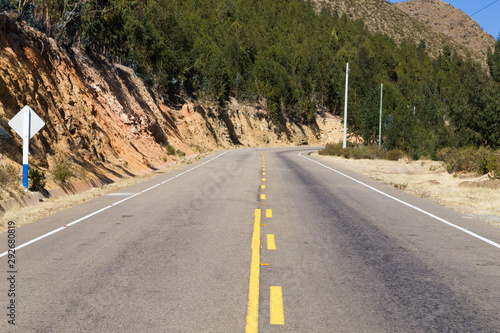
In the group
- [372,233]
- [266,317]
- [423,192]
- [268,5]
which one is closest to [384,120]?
[423,192]

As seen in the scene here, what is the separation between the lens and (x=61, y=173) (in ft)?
50.6

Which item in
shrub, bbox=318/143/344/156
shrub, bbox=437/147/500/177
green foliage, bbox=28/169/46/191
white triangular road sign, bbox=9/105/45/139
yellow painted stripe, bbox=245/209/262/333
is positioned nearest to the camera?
yellow painted stripe, bbox=245/209/262/333

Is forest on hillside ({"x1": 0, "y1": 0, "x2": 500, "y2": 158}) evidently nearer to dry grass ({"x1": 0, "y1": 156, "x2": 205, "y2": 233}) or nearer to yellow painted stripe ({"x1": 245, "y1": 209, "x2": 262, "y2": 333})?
dry grass ({"x1": 0, "y1": 156, "x2": 205, "y2": 233})

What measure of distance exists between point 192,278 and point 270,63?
81177mm

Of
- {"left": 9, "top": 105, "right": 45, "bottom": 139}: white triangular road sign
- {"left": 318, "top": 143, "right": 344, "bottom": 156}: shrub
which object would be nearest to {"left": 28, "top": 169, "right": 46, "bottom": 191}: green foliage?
{"left": 9, "top": 105, "right": 45, "bottom": 139}: white triangular road sign

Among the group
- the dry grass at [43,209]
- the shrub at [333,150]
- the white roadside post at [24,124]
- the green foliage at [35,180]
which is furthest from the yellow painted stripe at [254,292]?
the shrub at [333,150]

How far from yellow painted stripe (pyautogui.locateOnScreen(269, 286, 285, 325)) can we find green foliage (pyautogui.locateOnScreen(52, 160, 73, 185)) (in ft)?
41.5

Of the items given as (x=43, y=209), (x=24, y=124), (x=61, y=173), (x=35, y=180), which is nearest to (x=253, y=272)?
(x=43, y=209)

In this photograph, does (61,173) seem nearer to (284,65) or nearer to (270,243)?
(270,243)

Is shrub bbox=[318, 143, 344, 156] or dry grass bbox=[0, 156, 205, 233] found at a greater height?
shrub bbox=[318, 143, 344, 156]

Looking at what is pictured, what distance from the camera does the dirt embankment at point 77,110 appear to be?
57.3ft

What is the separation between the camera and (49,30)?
26656mm

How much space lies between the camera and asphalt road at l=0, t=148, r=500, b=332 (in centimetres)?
427

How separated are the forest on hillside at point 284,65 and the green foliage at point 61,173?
382 inches
